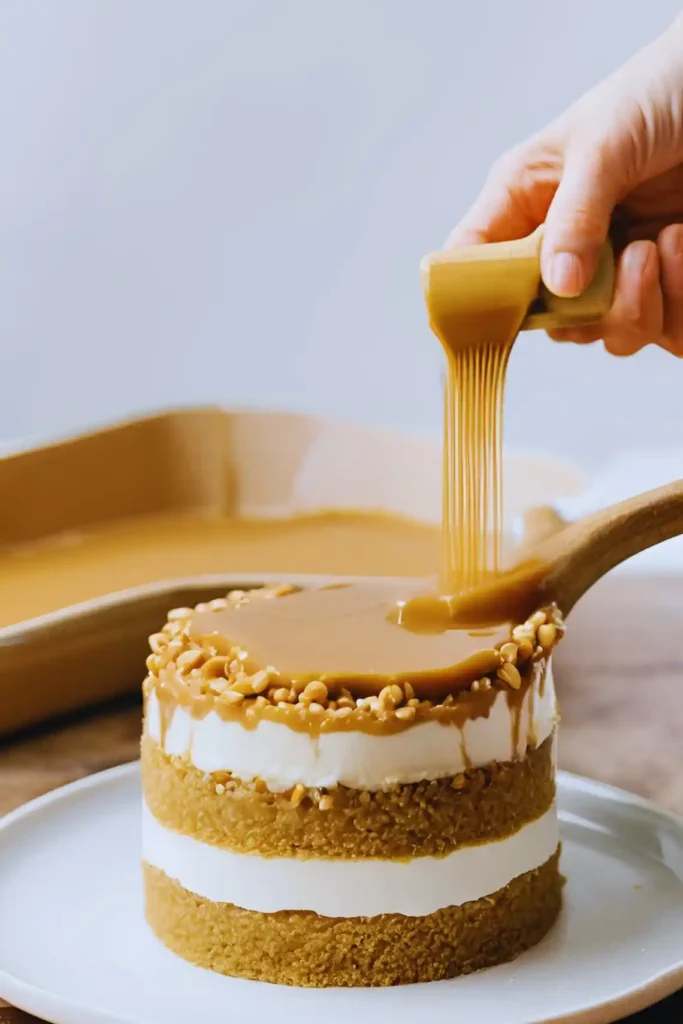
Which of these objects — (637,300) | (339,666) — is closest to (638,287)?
(637,300)

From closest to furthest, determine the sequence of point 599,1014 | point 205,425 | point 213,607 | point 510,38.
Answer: point 599,1014 → point 213,607 → point 205,425 → point 510,38

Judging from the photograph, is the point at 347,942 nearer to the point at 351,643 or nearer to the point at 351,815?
the point at 351,815

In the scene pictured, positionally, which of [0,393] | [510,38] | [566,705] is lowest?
[566,705]

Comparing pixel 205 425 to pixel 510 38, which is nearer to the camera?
pixel 205 425

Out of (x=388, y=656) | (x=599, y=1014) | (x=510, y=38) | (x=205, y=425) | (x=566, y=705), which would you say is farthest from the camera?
(x=510, y=38)

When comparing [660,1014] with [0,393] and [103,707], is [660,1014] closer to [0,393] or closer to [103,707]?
[103,707]

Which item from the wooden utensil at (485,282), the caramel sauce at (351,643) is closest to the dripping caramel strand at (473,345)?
the wooden utensil at (485,282)

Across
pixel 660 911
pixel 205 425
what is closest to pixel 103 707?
pixel 205 425

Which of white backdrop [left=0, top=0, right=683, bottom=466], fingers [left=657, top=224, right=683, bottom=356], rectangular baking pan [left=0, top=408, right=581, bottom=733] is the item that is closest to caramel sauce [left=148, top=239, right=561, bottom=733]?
fingers [left=657, top=224, right=683, bottom=356]
